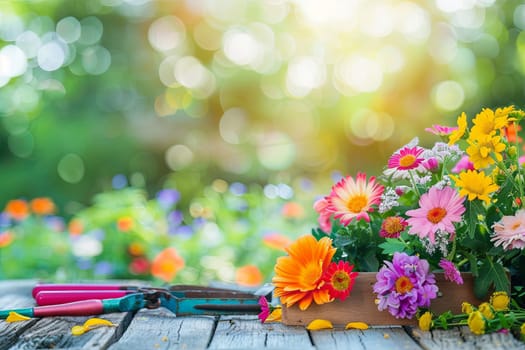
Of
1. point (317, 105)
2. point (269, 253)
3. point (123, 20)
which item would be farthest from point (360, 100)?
point (269, 253)

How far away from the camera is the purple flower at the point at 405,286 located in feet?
4.48

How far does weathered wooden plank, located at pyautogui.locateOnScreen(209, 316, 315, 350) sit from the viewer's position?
127cm

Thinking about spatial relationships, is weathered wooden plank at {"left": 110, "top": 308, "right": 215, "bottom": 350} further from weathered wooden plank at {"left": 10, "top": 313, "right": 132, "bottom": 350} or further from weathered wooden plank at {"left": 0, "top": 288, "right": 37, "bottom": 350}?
weathered wooden plank at {"left": 0, "top": 288, "right": 37, "bottom": 350}

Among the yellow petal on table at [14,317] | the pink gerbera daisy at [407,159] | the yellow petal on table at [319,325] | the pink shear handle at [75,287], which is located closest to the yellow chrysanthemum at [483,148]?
the pink gerbera daisy at [407,159]

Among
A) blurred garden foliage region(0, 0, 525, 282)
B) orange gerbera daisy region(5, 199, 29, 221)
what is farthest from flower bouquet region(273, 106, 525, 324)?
blurred garden foliage region(0, 0, 525, 282)

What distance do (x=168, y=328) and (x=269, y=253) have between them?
6.40 ft

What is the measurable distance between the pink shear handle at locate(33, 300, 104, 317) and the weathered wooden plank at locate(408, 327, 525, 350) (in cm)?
70

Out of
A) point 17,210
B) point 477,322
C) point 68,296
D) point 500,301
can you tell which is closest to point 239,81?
point 17,210

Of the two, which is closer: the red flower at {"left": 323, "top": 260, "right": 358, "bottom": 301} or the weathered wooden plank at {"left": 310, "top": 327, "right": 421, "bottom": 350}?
the weathered wooden plank at {"left": 310, "top": 327, "right": 421, "bottom": 350}

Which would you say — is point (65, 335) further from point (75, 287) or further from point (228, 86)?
point (228, 86)

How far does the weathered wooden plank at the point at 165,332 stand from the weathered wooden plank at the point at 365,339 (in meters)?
0.22

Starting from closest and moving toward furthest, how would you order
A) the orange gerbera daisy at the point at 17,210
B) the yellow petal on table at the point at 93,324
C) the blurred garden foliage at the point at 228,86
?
the yellow petal on table at the point at 93,324, the orange gerbera daisy at the point at 17,210, the blurred garden foliage at the point at 228,86

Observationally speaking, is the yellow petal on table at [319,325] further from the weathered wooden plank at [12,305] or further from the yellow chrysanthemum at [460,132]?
the weathered wooden plank at [12,305]

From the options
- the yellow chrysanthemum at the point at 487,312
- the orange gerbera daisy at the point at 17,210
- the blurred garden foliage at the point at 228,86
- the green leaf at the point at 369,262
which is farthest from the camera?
the blurred garden foliage at the point at 228,86
